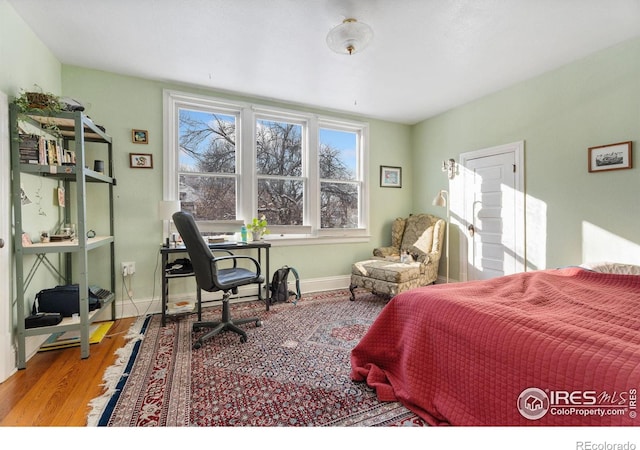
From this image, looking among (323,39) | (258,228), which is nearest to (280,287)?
(258,228)

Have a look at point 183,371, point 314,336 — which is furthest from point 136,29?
point 314,336

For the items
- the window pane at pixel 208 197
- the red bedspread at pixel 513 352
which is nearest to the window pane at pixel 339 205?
the window pane at pixel 208 197

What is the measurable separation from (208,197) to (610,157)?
402 centimetres

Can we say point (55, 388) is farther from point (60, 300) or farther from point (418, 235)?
point (418, 235)

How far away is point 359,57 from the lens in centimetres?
276

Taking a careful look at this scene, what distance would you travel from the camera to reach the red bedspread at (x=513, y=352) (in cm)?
95

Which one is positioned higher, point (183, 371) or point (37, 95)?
point (37, 95)

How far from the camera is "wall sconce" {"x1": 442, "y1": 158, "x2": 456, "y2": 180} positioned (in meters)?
4.11

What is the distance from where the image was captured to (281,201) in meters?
3.91

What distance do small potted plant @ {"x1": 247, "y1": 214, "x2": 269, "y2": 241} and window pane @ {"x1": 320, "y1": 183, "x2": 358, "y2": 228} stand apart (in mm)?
941

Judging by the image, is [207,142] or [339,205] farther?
[339,205]

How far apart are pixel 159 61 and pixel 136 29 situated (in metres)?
0.48

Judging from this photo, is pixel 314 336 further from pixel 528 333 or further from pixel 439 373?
pixel 528 333

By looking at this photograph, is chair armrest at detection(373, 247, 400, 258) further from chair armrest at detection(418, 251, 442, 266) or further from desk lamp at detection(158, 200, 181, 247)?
desk lamp at detection(158, 200, 181, 247)
